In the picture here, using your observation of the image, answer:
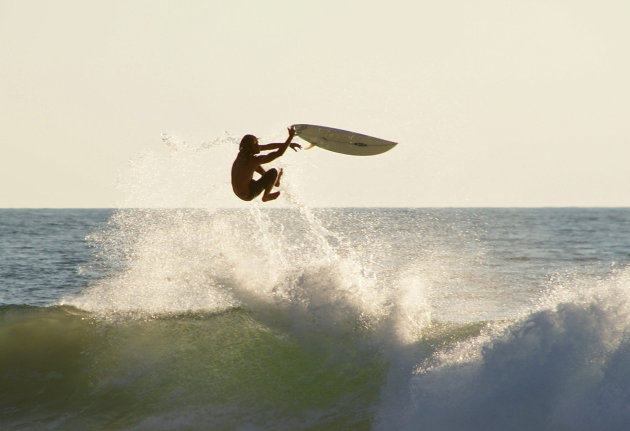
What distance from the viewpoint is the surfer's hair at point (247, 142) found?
8633mm

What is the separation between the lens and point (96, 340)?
995cm

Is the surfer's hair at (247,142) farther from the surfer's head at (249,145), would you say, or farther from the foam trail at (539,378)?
the foam trail at (539,378)

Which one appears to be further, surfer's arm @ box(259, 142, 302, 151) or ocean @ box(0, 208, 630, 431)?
surfer's arm @ box(259, 142, 302, 151)

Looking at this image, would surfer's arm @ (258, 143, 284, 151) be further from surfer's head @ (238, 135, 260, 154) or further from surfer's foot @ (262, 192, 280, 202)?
surfer's foot @ (262, 192, 280, 202)

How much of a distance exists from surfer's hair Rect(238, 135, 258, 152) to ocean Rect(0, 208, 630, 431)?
247 centimetres

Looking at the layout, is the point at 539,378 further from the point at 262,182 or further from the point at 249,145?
the point at 249,145

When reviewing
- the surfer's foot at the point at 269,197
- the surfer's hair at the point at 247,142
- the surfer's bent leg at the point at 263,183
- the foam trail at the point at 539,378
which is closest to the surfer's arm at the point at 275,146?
the surfer's hair at the point at 247,142

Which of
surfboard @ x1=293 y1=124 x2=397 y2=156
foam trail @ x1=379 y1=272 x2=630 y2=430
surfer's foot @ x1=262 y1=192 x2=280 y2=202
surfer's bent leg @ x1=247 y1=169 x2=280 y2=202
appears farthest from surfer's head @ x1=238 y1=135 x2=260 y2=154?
foam trail @ x1=379 y1=272 x2=630 y2=430

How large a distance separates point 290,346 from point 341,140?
2994 millimetres

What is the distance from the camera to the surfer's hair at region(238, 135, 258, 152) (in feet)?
28.3

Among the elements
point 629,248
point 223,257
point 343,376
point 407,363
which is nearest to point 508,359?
point 407,363

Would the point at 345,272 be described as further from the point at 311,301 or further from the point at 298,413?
the point at 298,413

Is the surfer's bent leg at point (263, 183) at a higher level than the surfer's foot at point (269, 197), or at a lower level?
higher

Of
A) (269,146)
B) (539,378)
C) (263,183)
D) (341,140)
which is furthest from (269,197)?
(539,378)
